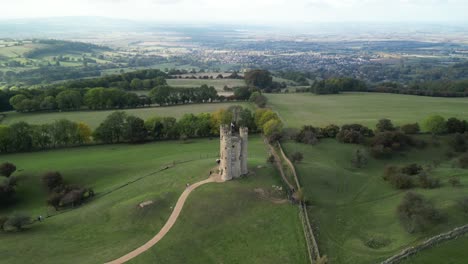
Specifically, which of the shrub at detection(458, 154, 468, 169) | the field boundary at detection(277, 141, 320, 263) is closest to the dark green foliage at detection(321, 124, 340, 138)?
the shrub at detection(458, 154, 468, 169)

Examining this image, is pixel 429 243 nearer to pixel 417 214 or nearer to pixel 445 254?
pixel 445 254

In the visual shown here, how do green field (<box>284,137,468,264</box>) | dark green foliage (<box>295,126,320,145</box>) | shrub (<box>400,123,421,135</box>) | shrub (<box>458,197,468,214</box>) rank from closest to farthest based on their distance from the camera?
green field (<box>284,137,468,264</box>)
shrub (<box>458,197,468,214</box>)
dark green foliage (<box>295,126,320,145</box>)
shrub (<box>400,123,421,135</box>)

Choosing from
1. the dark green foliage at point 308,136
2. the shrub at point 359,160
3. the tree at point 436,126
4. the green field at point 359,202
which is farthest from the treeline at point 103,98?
the shrub at point 359,160

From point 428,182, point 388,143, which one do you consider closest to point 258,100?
point 388,143

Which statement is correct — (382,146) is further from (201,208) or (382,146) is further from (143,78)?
(143,78)

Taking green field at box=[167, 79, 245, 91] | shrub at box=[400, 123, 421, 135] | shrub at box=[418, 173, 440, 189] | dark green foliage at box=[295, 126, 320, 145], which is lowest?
shrub at box=[418, 173, 440, 189]

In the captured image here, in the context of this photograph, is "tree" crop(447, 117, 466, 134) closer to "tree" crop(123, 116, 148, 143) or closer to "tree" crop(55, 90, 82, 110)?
"tree" crop(123, 116, 148, 143)

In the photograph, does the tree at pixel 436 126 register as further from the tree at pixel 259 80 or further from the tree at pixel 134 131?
the tree at pixel 259 80

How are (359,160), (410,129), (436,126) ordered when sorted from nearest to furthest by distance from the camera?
(359,160) < (436,126) < (410,129)
